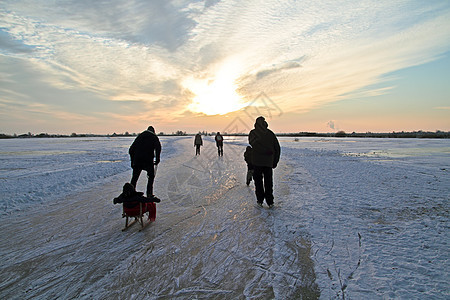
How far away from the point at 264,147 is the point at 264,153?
15 cm

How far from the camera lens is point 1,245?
3.59 meters

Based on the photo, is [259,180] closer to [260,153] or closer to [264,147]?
[260,153]

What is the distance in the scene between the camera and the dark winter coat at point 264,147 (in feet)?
17.0

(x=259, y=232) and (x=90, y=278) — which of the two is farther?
(x=259, y=232)

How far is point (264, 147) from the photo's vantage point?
17.0 ft

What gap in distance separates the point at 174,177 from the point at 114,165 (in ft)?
16.7

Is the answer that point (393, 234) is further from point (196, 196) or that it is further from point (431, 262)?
point (196, 196)

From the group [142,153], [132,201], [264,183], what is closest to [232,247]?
[132,201]

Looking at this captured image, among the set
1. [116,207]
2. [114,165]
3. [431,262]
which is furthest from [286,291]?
[114,165]

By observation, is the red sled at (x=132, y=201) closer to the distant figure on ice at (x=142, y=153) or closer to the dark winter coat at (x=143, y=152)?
the distant figure on ice at (x=142, y=153)

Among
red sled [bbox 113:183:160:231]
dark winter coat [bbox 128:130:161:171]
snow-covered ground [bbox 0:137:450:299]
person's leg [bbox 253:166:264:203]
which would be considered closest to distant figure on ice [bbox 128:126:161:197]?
dark winter coat [bbox 128:130:161:171]

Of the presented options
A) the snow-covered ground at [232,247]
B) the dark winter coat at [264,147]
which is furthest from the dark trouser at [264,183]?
the snow-covered ground at [232,247]

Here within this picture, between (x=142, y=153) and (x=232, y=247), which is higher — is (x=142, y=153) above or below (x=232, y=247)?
above

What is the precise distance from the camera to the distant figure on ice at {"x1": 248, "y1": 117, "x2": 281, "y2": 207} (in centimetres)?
518
